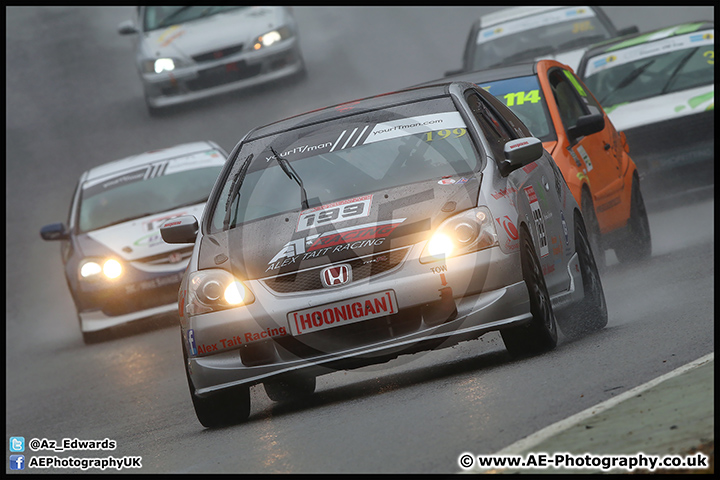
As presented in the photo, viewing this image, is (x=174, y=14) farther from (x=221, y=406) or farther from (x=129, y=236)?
(x=221, y=406)

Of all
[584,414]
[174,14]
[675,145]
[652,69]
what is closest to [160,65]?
[174,14]

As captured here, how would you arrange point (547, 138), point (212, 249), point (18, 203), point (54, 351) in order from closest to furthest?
point (212, 249), point (547, 138), point (54, 351), point (18, 203)

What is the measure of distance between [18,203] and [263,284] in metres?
14.5

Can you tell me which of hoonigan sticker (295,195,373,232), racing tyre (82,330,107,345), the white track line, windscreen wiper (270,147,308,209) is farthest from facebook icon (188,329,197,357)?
racing tyre (82,330,107,345)

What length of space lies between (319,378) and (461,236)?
7.18 feet

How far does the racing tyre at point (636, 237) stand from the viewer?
1141cm

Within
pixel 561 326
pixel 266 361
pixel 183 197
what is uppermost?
pixel 266 361

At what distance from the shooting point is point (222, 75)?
19859 millimetres

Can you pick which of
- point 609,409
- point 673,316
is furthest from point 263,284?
point 673,316

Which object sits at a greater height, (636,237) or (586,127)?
(586,127)

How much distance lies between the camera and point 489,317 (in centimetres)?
681

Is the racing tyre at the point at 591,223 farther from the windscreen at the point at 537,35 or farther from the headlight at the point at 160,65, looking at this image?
the headlight at the point at 160,65

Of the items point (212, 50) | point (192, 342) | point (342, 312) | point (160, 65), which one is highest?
point (342, 312)

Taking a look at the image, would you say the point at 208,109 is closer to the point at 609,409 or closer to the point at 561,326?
the point at 561,326
